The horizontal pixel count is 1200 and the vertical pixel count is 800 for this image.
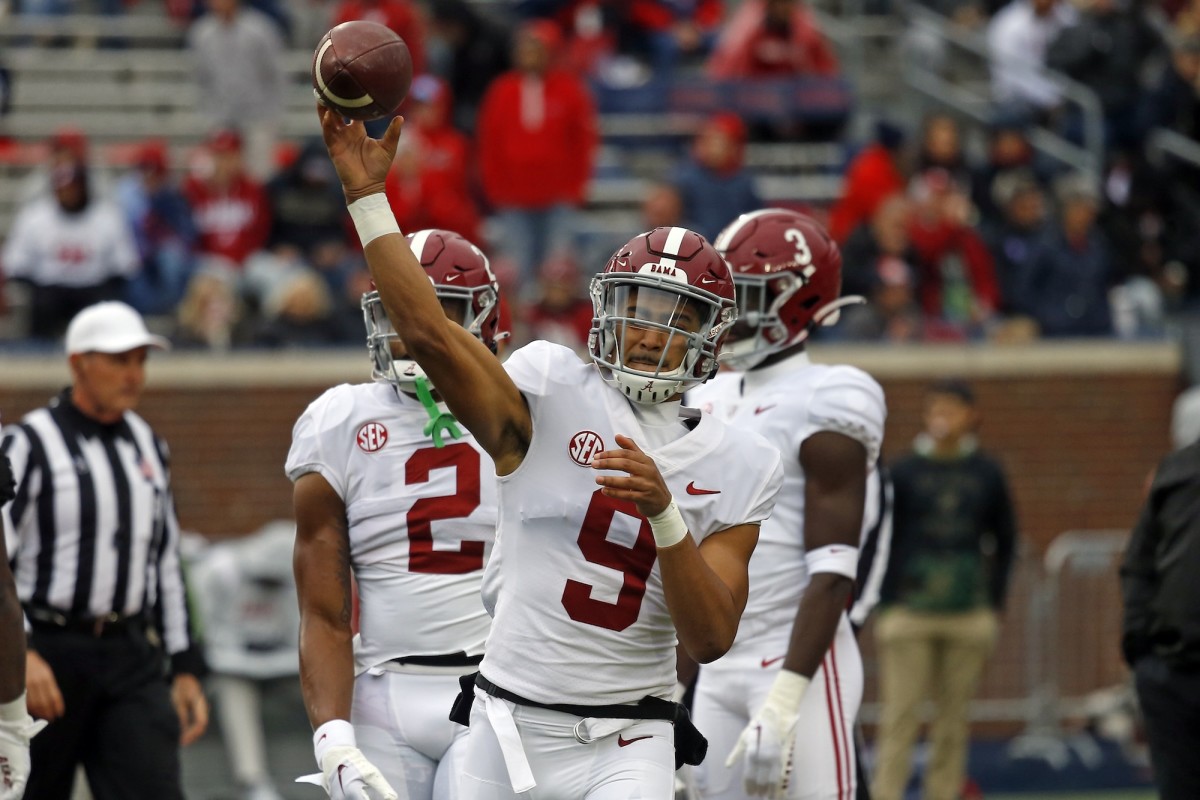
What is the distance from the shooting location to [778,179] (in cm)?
1339

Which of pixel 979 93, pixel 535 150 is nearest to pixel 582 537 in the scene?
pixel 535 150

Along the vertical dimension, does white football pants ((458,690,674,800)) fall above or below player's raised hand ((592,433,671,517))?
below

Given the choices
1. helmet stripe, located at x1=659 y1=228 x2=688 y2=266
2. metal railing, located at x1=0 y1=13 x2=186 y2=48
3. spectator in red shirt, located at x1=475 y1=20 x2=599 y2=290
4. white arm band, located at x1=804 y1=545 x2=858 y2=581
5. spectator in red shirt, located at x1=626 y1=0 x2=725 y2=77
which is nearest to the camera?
helmet stripe, located at x1=659 y1=228 x2=688 y2=266

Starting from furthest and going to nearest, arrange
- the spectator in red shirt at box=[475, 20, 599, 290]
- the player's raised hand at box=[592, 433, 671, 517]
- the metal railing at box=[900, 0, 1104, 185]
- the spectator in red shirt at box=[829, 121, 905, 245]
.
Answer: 1. the metal railing at box=[900, 0, 1104, 185]
2. the spectator in red shirt at box=[829, 121, 905, 245]
3. the spectator in red shirt at box=[475, 20, 599, 290]
4. the player's raised hand at box=[592, 433, 671, 517]

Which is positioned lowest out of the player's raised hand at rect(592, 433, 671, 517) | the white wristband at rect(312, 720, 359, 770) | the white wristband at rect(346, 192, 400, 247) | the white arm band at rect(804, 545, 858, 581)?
the white wristband at rect(312, 720, 359, 770)

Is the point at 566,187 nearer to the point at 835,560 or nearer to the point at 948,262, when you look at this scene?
the point at 948,262

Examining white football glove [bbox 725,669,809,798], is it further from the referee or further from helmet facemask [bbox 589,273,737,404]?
the referee

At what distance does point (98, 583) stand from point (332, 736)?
6.03 ft

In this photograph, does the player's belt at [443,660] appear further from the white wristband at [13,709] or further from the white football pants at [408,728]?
the white wristband at [13,709]

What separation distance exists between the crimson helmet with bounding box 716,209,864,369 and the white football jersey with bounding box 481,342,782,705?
1.15 meters

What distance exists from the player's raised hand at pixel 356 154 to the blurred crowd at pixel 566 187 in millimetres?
6240

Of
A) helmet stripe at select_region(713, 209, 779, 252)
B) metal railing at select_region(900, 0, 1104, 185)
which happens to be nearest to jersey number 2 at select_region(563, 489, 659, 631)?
helmet stripe at select_region(713, 209, 779, 252)

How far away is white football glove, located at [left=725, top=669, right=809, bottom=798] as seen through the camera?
4.69 m

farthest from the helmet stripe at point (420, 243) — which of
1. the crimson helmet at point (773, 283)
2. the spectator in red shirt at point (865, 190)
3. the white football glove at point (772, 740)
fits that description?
the spectator in red shirt at point (865, 190)
